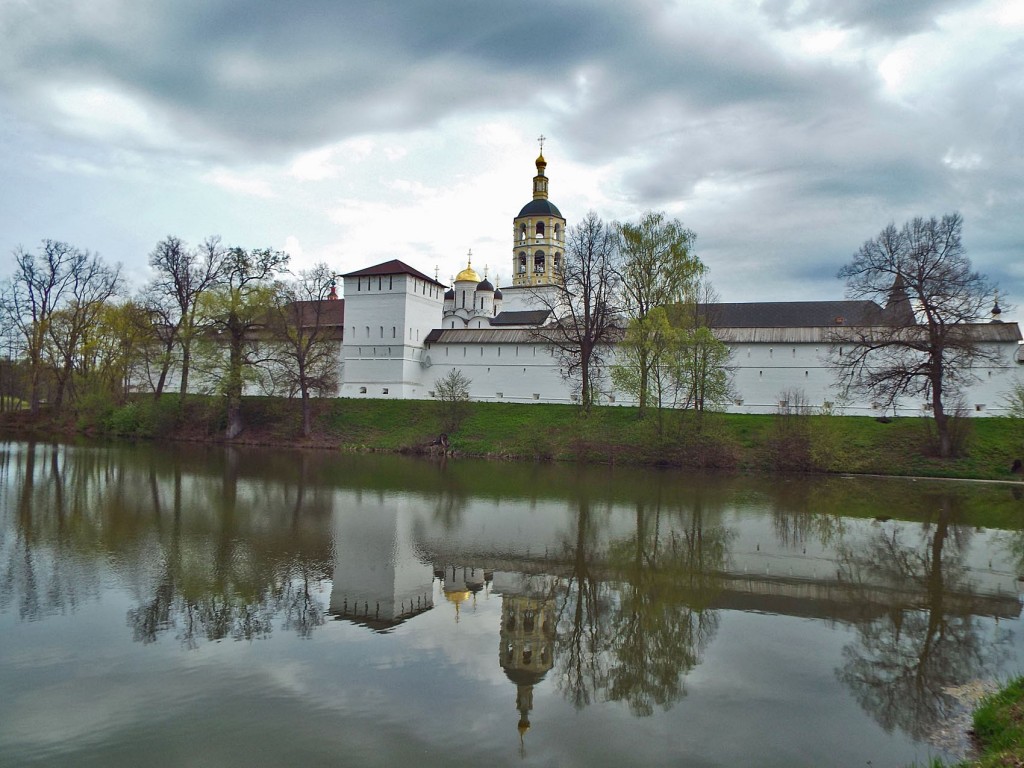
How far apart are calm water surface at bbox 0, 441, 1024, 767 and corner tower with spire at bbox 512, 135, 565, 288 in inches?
1829

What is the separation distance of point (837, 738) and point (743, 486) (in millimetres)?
16408

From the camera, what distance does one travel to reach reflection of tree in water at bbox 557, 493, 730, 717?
6.12m

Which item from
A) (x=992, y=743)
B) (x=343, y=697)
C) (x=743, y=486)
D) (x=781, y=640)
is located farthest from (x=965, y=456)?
(x=343, y=697)

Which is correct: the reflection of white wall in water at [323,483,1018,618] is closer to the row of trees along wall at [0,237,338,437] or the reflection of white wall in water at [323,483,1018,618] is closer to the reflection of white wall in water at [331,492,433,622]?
the reflection of white wall in water at [331,492,433,622]

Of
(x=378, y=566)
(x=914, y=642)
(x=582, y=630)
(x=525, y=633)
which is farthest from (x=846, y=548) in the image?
(x=378, y=566)

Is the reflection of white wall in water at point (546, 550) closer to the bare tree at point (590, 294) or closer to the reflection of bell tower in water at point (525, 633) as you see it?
the reflection of bell tower in water at point (525, 633)

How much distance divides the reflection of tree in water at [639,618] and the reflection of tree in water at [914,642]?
1.49 m

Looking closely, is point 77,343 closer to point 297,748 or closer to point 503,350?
point 503,350

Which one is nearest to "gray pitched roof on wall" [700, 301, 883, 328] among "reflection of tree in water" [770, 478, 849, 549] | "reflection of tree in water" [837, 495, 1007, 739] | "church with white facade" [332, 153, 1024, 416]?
"church with white facade" [332, 153, 1024, 416]

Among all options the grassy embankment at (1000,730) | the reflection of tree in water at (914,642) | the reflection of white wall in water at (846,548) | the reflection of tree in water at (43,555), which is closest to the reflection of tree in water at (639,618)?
the reflection of white wall in water at (846,548)

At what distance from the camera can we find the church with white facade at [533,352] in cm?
3203

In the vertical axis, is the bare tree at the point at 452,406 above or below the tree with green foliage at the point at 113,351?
below

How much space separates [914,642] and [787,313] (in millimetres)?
37323

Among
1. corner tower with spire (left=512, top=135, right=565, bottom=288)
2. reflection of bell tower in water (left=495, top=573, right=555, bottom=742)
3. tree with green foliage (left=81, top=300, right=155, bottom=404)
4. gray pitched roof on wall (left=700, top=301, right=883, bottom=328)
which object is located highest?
corner tower with spire (left=512, top=135, right=565, bottom=288)
